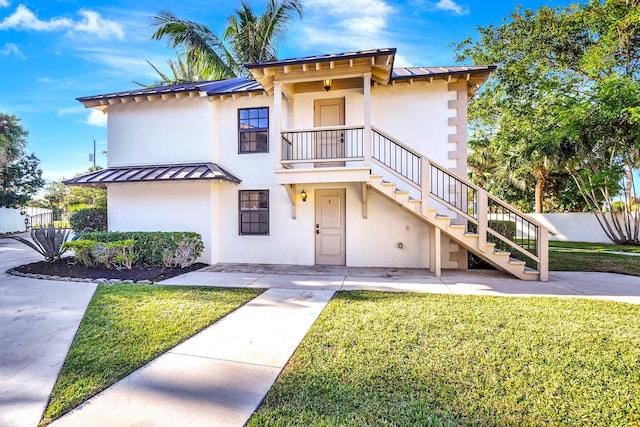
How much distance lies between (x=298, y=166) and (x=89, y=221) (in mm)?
8042

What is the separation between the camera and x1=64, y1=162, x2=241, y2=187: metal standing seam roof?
25.8ft

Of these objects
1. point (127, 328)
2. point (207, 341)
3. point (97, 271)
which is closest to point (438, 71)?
point (207, 341)

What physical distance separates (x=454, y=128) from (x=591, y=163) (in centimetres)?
1041

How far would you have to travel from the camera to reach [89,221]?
10211mm

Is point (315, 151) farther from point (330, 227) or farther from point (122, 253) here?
point (122, 253)

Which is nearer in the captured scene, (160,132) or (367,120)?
(367,120)

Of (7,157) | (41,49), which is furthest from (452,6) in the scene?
(7,157)

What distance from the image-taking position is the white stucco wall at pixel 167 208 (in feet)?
28.1

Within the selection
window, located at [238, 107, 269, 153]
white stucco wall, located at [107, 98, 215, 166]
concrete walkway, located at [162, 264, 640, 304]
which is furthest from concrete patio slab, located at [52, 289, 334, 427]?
white stucco wall, located at [107, 98, 215, 166]

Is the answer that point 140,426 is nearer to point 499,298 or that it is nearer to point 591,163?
point 499,298

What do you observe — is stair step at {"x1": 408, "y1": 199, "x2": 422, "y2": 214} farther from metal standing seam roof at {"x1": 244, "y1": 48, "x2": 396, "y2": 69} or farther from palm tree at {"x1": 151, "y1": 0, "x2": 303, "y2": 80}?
palm tree at {"x1": 151, "y1": 0, "x2": 303, "y2": 80}

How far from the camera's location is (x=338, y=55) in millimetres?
6531

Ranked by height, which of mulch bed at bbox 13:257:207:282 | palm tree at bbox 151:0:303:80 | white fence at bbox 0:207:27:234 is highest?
palm tree at bbox 151:0:303:80

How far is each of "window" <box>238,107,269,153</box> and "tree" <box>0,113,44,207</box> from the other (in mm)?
16810
